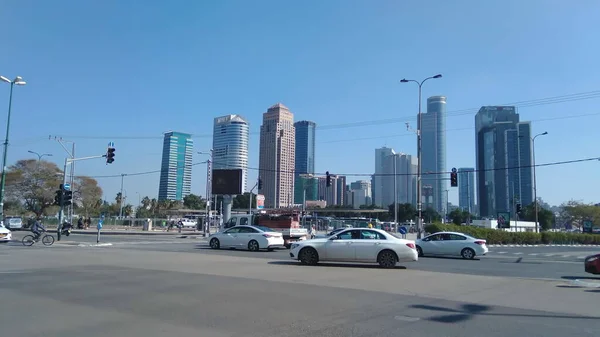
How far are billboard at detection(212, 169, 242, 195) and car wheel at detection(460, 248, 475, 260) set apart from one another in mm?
33269

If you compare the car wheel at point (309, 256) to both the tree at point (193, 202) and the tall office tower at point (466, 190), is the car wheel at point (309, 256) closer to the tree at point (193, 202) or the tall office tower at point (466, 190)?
the tall office tower at point (466, 190)

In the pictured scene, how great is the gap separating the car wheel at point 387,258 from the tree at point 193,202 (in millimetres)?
125189

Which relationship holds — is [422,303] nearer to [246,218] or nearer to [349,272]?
[349,272]

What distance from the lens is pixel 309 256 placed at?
59.5 ft

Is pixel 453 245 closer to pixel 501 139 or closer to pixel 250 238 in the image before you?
pixel 250 238

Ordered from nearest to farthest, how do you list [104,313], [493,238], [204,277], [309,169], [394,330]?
[394,330] → [104,313] → [204,277] → [493,238] → [309,169]

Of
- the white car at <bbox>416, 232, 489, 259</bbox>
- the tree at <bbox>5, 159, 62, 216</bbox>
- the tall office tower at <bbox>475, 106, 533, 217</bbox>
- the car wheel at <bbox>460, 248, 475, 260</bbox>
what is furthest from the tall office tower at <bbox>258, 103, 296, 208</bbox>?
the car wheel at <bbox>460, 248, 475, 260</bbox>

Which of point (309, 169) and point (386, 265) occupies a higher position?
point (309, 169)

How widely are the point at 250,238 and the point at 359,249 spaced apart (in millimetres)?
9958

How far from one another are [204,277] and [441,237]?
15983mm

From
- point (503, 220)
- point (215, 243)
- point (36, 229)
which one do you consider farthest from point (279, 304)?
point (503, 220)

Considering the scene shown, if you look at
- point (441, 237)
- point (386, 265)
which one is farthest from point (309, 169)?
point (386, 265)

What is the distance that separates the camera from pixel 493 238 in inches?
1714

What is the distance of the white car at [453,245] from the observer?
24578 millimetres
